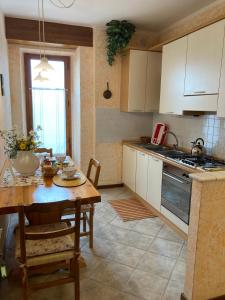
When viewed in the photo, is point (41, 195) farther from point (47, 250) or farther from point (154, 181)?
point (154, 181)

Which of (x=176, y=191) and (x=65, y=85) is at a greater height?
(x=65, y=85)

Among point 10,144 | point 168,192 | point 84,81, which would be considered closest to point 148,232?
point 168,192

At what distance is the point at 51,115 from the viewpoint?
4.27 m

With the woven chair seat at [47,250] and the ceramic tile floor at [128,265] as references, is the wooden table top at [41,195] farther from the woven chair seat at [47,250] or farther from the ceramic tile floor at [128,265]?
the ceramic tile floor at [128,265]

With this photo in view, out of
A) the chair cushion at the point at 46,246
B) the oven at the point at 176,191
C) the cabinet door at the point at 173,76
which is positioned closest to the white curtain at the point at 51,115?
the cabinet door at the point at 173,76

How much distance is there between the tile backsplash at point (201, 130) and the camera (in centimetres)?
275

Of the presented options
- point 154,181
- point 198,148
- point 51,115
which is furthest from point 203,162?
point 51,115

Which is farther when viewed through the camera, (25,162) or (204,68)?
(204,68)

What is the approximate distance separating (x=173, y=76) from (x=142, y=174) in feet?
4.64

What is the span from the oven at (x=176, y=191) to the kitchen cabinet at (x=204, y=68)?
29.5 inches

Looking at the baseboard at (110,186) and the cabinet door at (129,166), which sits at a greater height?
the cabinet door at (129,166)

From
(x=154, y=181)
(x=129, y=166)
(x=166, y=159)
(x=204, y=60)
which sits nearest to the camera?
(x=204, y=60)

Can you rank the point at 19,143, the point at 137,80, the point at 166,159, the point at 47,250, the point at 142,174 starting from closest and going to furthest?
the point at 47,250 < the point at 19,143 < the point at 166,159 < the point at 142,174 < the point at 137,80

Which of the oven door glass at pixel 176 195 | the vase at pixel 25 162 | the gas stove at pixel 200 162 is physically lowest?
the oven door glass at pixel 176 195
